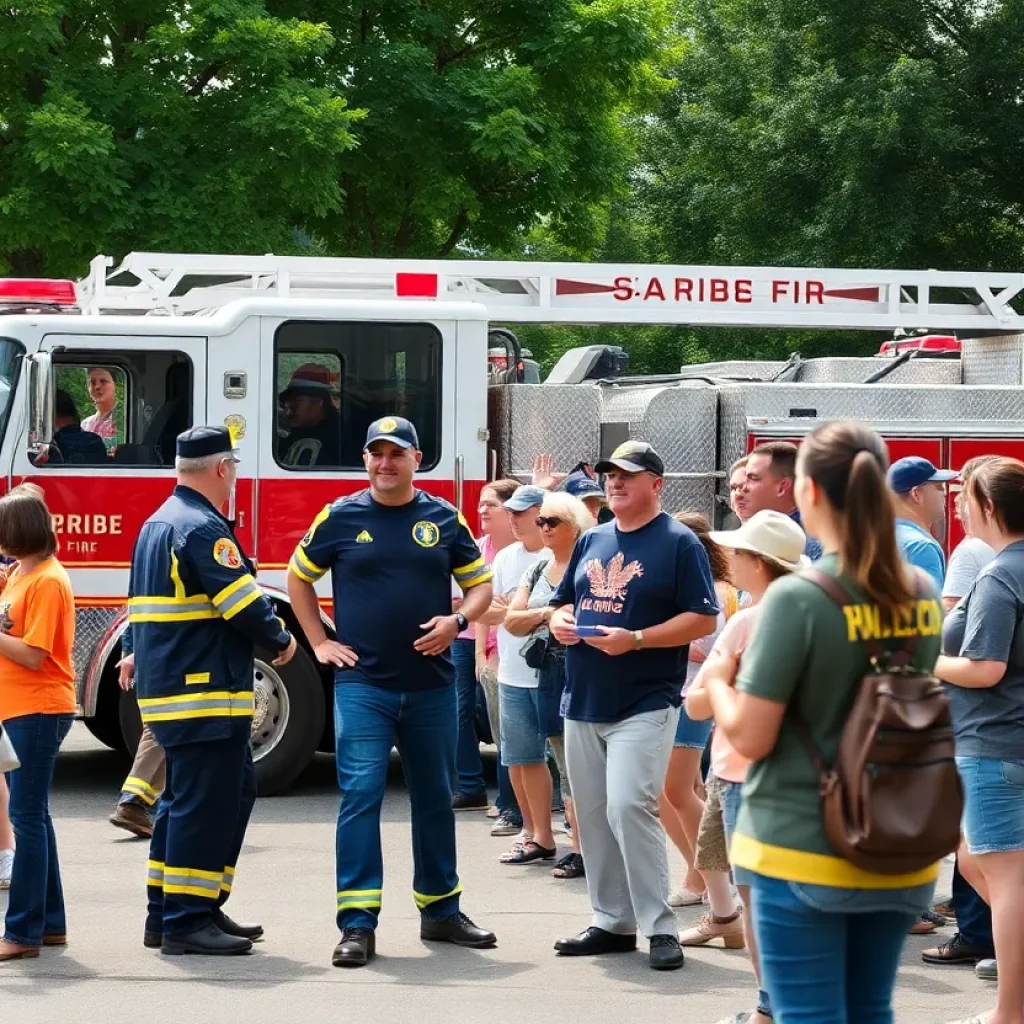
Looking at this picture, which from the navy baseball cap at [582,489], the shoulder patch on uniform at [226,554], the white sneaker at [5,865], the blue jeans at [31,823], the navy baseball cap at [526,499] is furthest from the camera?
the navy baseball cap at [582,489]

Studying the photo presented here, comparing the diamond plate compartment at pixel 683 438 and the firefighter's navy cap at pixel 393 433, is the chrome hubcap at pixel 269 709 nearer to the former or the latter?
the diamond plate compartment at pixel 683 438

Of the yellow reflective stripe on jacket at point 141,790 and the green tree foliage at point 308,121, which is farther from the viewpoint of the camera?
the green tree foliage at point 308,121

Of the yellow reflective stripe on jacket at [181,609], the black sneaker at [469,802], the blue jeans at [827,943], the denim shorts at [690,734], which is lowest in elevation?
the black sneaker at [469,802]

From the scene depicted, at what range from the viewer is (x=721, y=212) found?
29.5 m

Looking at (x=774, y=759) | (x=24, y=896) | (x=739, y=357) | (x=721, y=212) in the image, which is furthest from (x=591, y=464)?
(x=721, y=212)

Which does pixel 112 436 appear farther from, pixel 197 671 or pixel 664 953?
pixel 664 953

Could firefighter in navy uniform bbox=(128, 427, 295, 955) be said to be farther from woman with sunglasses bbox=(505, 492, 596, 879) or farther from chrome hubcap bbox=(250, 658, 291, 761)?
chrome hubcap bbox=(250, 658, 291, 761)

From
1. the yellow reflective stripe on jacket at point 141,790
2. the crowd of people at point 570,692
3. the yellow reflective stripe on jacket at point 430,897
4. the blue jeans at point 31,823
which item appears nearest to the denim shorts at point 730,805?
the crowd of people at point 570,692

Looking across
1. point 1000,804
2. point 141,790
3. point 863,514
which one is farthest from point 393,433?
point 863,514

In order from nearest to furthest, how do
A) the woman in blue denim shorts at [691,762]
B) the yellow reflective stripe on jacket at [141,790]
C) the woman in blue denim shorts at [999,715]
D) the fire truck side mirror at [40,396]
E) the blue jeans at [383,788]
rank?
the woman in blue denim shorts at [999,715]
the blue jeans at [383,788]
the woman in blue denim shorts at [691,762]
the yellow reflective stripe on jacket at [141,790]
the fire truck side mirror at [40,396]

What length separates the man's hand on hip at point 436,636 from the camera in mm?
6414

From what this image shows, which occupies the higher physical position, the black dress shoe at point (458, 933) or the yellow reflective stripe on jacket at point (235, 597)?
the yellow reflective stripe on jacket at point (235, 597)

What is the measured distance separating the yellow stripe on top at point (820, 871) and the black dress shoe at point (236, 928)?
342cm

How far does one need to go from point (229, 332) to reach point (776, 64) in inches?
871
